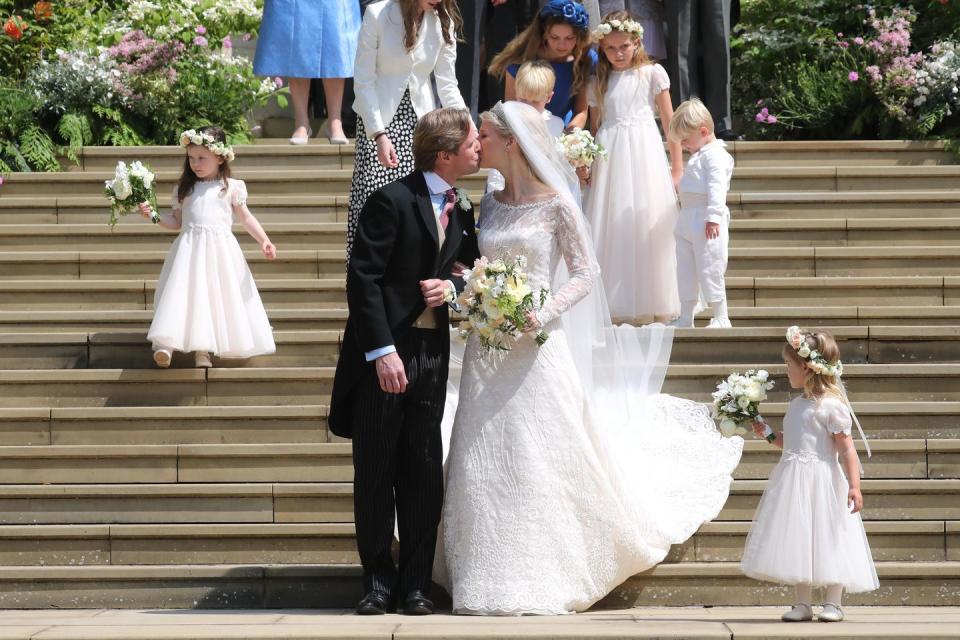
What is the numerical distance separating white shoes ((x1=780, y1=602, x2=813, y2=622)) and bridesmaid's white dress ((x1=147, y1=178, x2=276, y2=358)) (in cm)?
377

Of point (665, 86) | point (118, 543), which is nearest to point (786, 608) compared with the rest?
point (118, 543)

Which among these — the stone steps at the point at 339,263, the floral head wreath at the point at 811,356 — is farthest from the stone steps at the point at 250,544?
the stone steps at the point at 339,263

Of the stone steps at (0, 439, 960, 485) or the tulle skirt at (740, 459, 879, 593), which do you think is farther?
the stone steps at (0, 439, 960, 485)

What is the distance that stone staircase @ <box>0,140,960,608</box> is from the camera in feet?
23.6

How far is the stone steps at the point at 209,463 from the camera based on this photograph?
785cm

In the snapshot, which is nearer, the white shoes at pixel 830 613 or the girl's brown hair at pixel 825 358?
the white shoes at pixel 830 613

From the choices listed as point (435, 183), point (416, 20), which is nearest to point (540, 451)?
point (435, 183)

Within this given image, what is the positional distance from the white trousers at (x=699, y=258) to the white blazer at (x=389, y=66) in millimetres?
1645

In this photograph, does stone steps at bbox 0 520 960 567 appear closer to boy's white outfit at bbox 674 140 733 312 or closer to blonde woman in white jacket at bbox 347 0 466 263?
blonde woman in white jacket at bbox 347 0 466 263

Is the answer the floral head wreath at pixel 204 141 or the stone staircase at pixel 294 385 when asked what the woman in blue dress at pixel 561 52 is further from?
the floral head wreath at pixel 204 141

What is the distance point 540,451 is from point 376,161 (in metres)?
2.67

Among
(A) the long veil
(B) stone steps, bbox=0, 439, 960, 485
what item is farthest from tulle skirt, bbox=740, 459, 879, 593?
(B) stone steps, bbox=0, 439, 960, 485

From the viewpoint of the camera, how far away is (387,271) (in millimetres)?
6539

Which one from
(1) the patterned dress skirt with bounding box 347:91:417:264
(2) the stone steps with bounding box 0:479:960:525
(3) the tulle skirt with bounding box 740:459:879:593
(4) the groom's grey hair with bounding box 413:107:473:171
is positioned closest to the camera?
(3) the tulle skirt with bounding box 740:459:879:593
